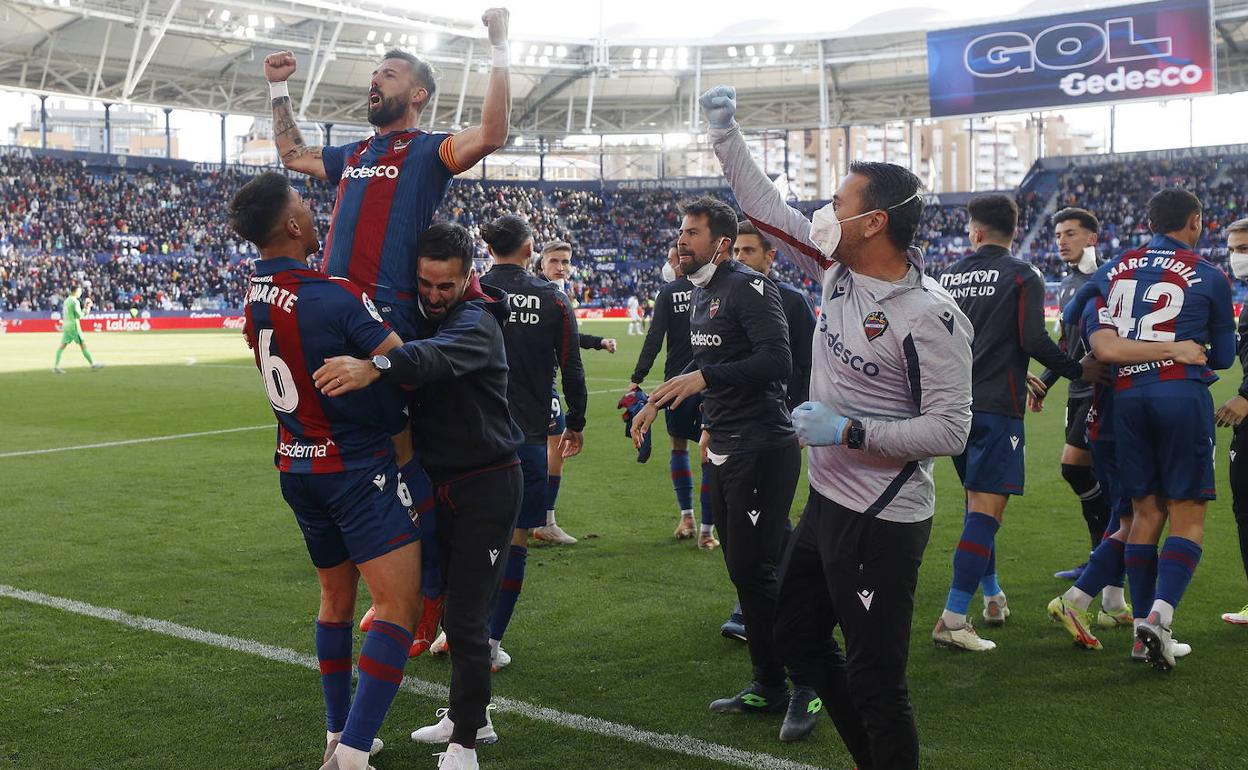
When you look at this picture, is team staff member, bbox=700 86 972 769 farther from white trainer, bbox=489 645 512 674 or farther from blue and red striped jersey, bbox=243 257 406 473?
white trainer, bbox=489 645 512 674

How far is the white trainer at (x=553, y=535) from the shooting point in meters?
8.29

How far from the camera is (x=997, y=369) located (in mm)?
6051

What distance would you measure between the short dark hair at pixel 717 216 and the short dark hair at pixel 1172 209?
2229 mm

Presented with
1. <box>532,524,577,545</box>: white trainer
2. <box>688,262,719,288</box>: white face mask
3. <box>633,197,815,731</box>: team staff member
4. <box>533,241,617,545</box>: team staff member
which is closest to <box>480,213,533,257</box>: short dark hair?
<box>633,197,815,731</box>: team staff member

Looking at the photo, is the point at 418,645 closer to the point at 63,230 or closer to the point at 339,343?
the point at 339,343

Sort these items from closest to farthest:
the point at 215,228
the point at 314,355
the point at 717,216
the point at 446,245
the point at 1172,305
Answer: the point at 314,355
the point at 446,245
the point at 717,216
the point at 1172,305
the point at 215,228

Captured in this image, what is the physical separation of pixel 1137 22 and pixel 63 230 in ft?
150

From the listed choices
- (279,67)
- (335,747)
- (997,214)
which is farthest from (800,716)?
(279,67)

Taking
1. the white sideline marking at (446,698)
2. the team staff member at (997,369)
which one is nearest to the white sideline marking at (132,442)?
the white sideline marking at (446,698)

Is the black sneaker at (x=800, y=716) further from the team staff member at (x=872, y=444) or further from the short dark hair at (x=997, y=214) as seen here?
the short dark hair at (x=997, y=214)

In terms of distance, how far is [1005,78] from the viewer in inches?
1682

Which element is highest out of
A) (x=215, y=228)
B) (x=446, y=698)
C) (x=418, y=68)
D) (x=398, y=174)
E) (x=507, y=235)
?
(x=215, y=228)

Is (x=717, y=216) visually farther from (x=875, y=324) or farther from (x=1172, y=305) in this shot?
(x=1172, y=305)

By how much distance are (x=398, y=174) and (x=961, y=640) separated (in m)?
3.78
